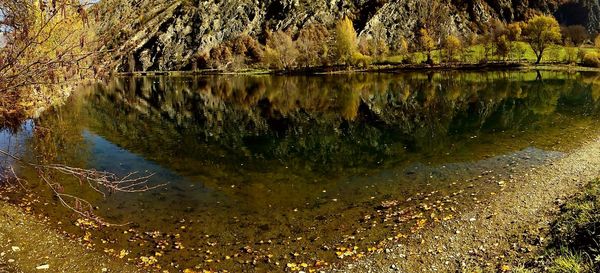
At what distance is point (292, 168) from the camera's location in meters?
30.7

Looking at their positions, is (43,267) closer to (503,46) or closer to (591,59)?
(591,59)

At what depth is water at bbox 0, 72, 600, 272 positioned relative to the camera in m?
18.1

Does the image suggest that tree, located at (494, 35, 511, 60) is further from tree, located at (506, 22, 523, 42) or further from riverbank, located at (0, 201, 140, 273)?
riverbank, located at (0, 201, 140, 273)

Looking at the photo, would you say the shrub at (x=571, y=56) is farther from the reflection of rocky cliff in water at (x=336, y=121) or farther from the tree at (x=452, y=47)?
the reflection of rocky cliff in water at (x=336, y=121)

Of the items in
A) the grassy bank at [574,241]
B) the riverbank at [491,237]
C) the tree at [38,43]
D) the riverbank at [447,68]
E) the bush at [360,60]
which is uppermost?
the bush at [360,60]

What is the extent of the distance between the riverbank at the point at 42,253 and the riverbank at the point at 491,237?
9.69 metres

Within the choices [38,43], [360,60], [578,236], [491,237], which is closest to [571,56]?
[360,60]

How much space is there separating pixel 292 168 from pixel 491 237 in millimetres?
16441

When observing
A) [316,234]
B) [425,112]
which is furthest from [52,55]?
[425,112]

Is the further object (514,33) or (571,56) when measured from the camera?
(514,33)

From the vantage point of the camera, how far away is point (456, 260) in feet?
49.7

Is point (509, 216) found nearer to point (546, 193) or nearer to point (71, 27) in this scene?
point (546, 193)

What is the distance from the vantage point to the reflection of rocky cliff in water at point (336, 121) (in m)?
36.2

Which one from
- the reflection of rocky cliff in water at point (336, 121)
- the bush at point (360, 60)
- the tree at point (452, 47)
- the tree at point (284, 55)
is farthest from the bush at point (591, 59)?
the tree at point (284, 55)
